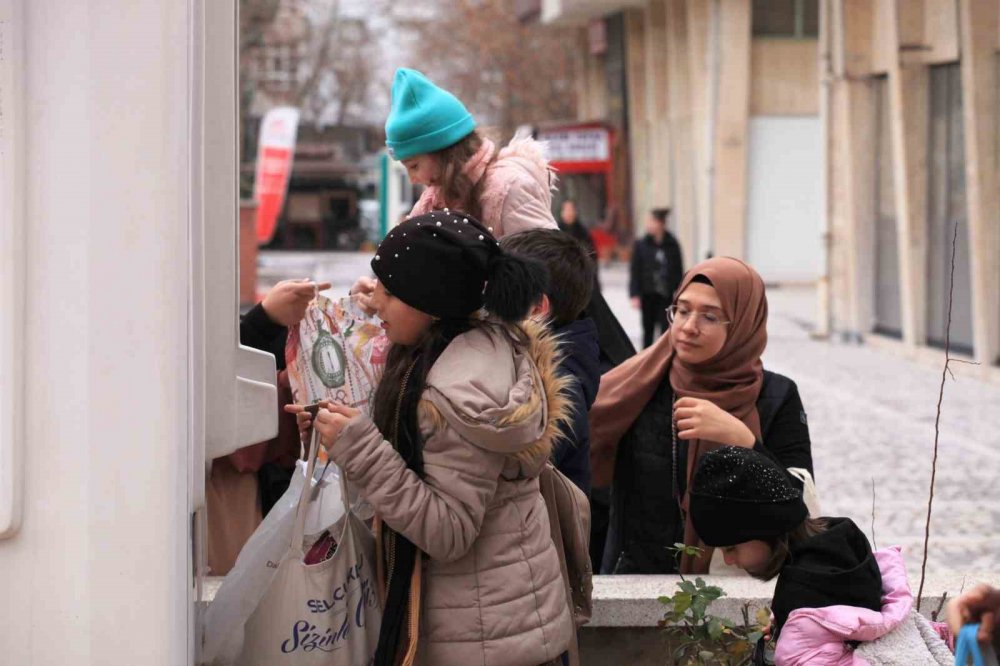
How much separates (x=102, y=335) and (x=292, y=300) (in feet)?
4.42

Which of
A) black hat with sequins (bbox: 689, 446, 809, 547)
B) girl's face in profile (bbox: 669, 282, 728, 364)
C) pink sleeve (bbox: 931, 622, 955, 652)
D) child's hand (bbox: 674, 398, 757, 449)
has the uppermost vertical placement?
girl's face in profile (bbox: 669, 282, 728, 364)

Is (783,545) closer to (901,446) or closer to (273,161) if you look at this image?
(901,446)

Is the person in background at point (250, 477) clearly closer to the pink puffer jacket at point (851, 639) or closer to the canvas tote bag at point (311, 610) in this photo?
the canvas tote bag at point (311, 610)

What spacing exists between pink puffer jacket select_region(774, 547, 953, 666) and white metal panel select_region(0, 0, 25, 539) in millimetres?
1482

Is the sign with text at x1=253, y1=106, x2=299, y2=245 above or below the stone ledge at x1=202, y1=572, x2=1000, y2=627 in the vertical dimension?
above

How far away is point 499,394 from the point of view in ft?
9.25

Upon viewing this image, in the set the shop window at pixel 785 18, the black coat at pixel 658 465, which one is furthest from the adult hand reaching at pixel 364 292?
the shop window at pixel 785 18

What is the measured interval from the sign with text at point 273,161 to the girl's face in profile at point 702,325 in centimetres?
2185

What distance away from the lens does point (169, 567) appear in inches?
97.5

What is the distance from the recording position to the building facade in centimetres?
1341

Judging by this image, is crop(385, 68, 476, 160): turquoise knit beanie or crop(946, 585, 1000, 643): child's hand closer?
crop(946, 585, 1000, 643): child's hand

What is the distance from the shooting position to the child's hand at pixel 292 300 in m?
3.76

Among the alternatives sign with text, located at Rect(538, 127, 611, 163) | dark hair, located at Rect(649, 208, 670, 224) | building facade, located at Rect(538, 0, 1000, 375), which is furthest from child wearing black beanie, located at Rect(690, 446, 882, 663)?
sign with text, located at Rect(538, 127, 611, 163)

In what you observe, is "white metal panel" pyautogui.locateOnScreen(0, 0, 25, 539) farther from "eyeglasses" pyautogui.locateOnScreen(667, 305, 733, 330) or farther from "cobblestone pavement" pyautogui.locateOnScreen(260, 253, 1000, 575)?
"cobblestone pavement" pyautogui.locateOnScreen(260, 253, 1000, 575)
